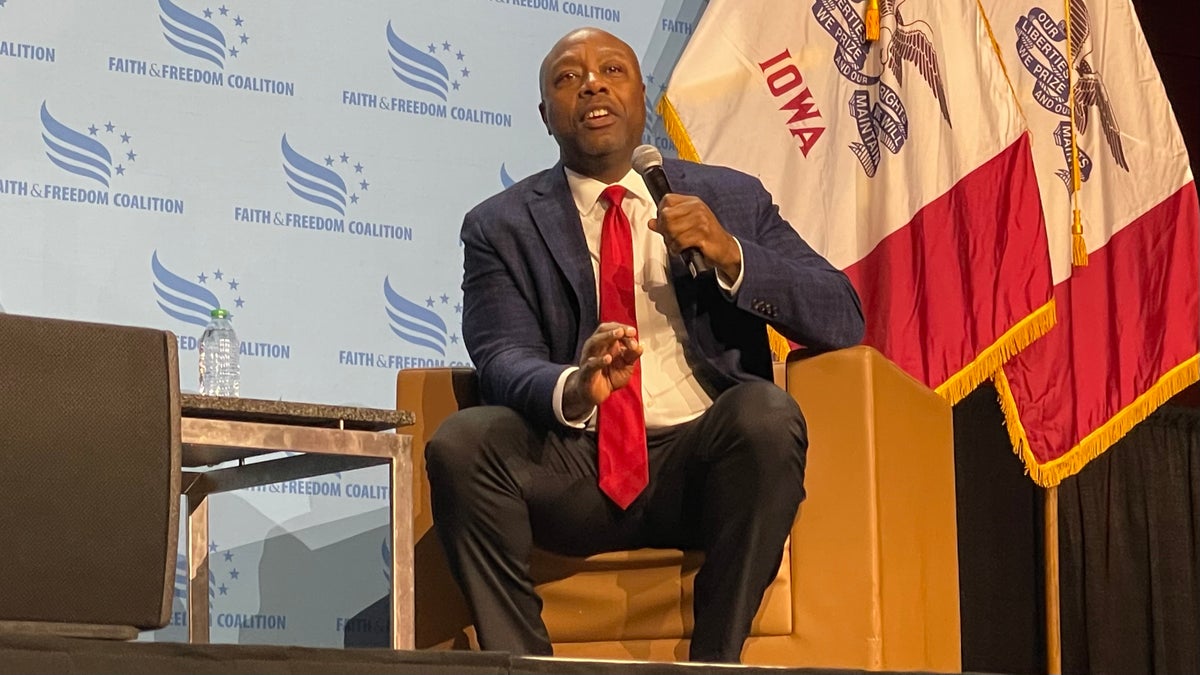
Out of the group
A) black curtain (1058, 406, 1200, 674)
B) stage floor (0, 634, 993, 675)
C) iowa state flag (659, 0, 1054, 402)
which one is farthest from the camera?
black curtain (1058, 406, 1200, 674)

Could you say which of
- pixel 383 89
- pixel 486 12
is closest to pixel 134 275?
pixel 383 89

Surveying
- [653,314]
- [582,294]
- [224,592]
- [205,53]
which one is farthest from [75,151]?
[653,314]

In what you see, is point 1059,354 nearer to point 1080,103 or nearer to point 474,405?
point 1080,103

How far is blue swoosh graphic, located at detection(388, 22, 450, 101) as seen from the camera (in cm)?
361

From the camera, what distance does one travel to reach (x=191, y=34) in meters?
3.40

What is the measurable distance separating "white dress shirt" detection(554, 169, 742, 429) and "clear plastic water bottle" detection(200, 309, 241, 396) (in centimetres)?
88

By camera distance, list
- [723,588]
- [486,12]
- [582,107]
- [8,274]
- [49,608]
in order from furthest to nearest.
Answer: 1. [486,12]
2. [8,274]
3. [582,107]
4. [723,588]
5. [49,608]

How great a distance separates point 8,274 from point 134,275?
0.24 metres

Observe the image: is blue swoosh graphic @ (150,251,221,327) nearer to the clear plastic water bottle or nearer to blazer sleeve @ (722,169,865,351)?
the clear plastic water bottle

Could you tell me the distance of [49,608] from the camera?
64.8 inches

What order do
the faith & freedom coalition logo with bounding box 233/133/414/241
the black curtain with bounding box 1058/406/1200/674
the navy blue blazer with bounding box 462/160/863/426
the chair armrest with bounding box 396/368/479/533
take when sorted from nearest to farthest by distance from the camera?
the navy blue blazer with bounding box 462/160/863/426
the chair armrest with bounding box 396/368/479/533
the faith & freedom coalition logo with bounding box 233/133/414/241
the black curtain with bounding box 1058/406/1200/674

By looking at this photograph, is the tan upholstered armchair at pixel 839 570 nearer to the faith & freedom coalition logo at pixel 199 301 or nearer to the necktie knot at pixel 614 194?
the necktie knot at pixel 614 194

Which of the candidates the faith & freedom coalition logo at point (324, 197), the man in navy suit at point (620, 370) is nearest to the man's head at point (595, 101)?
the man in navy suit at point (620, 370)

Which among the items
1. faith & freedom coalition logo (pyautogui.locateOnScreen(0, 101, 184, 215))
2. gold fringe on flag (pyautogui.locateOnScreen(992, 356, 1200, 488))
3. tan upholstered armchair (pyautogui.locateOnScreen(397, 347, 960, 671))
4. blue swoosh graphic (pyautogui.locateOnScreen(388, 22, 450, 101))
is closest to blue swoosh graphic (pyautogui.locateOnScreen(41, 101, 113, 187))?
faith & freedom coalition logo (pyautogui.locateOnScreen(0, 101, 184, 215))
